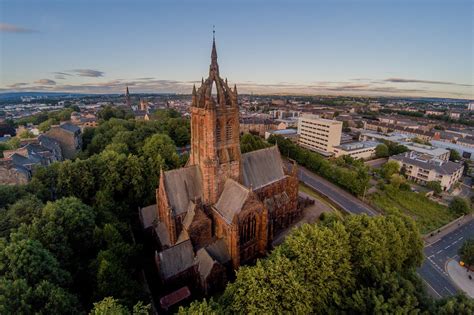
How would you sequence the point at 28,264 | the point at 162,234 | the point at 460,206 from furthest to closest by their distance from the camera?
1. the point at 460,206
2. the point at 162,234
3. the point at 28,264

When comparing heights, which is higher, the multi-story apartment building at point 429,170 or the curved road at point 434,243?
the multi-story apartment building at point 429,170

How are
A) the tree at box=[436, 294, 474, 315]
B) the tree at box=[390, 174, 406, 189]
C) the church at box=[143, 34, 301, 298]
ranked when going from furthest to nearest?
the tree at box=[390, 174, 406, 189] < the church at box=[143, 34, 301, 298] < the tree at box=[436, 294, 474, 315]

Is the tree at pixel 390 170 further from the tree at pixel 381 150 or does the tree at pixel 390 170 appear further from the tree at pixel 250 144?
the tree at pixel 250 144

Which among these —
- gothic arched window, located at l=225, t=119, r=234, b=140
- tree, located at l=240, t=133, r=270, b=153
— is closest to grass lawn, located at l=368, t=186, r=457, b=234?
tree, located at l=240, t=133, r=270, b=153

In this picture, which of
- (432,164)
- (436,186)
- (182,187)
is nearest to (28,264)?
(182,187)

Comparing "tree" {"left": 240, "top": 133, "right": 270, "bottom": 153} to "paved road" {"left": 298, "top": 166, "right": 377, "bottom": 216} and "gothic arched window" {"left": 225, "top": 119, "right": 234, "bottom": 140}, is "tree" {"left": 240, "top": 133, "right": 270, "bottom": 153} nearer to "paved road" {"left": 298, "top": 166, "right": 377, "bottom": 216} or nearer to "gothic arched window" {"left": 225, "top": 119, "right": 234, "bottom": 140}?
"paved road" {"left": 298, "top": 166, "right": 377, "bottom": 216}

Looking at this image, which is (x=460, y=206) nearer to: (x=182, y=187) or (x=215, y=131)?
(x=215, y=131)

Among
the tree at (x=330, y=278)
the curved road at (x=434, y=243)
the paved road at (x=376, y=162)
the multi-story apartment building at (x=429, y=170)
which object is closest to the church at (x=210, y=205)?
the tree at (x=330, y=278)
